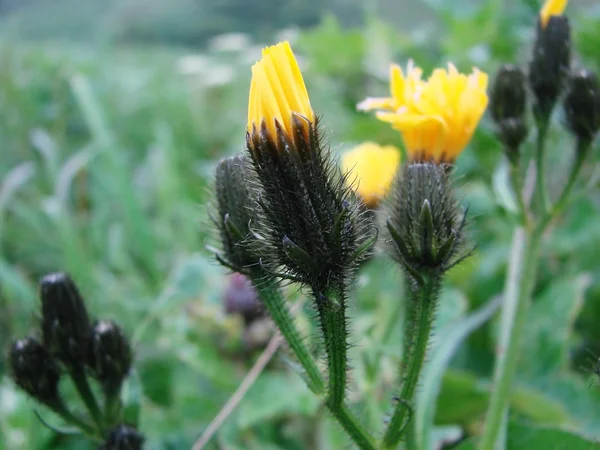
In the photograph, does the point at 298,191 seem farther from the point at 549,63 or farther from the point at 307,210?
the point at 549,63

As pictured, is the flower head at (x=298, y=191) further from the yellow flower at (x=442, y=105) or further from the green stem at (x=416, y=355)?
the yellow flower at (x=442, y=105)

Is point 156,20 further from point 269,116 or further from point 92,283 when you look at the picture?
point 269,116

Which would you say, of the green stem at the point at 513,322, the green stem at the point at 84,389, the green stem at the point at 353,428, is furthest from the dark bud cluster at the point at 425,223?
the green stem at the point at 84,389

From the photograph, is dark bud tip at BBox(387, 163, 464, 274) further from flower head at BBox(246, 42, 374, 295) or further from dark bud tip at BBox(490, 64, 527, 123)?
dark bud tip at BBox(490, 64, 527, 123)

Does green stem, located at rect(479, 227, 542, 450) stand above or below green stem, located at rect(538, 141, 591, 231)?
below

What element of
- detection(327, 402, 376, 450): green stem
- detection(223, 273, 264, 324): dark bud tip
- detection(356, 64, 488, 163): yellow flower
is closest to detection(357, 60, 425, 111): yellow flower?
detection(356, 64, 488, 163): yellow flower

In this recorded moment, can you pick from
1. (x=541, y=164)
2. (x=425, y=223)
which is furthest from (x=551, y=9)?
(x=425, y=223)

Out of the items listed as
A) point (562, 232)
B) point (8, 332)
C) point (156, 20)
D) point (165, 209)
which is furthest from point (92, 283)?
point (156, 20)
